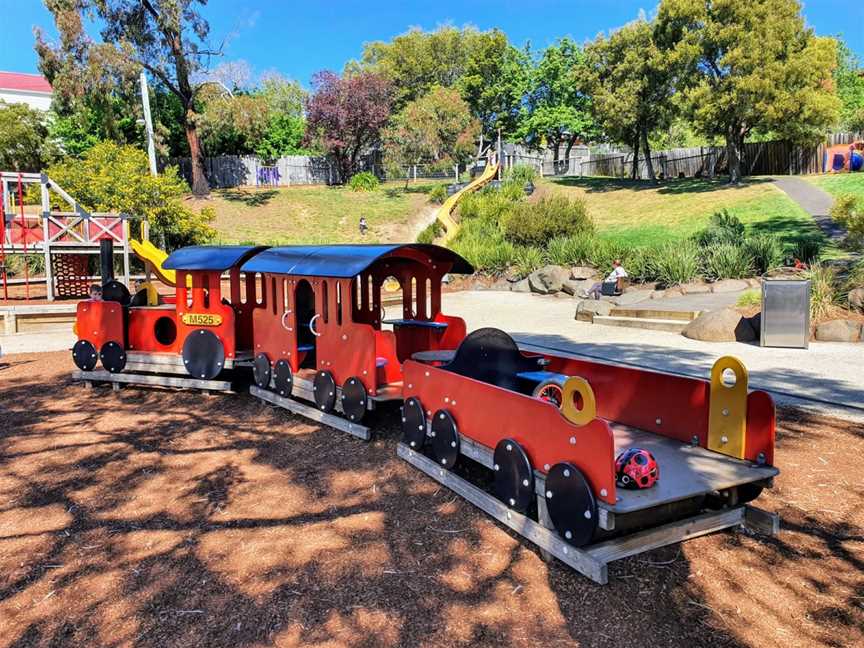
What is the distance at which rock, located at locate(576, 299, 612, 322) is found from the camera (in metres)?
15.6

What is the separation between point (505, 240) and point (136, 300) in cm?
1755

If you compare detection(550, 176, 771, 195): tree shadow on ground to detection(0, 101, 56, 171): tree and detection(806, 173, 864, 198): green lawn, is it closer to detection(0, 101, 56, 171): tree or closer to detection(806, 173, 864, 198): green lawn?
detection(806, 173, 864, 198): green lawn

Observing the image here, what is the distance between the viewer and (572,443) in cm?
389

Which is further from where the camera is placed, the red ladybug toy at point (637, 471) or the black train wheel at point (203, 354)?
the black train wheel at point (203, 354)

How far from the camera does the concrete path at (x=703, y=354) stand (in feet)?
26.2

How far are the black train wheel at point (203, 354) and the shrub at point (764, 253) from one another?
14.6 metres

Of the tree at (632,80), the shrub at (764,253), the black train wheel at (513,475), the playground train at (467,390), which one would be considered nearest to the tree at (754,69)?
the tree at (632,80)

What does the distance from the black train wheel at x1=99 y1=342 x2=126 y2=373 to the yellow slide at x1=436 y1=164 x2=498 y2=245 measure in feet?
63.7

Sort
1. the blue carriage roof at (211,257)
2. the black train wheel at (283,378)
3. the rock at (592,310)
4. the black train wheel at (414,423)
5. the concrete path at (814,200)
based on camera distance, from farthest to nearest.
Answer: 1. the concrete path at (814,200)
2. the rock at (592,310)
3. the blue carriage roof at (211,257)
4. the black train wheel at (283,378)
5. the black train wheel at (414,423)

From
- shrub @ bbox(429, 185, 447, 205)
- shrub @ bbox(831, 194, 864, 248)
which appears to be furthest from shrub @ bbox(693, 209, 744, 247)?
shrub @ bbox(429, 185, 447, 205)

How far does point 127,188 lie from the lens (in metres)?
Result: 23.0

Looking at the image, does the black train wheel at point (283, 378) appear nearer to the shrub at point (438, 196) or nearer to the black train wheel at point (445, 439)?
the black train wheel at point (445, 439)

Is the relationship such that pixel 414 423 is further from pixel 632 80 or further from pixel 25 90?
pixel 25 90

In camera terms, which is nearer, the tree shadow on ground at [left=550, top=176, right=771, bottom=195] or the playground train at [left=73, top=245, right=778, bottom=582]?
the playground train at [left=73, top=245, right=778, bottom=582]
